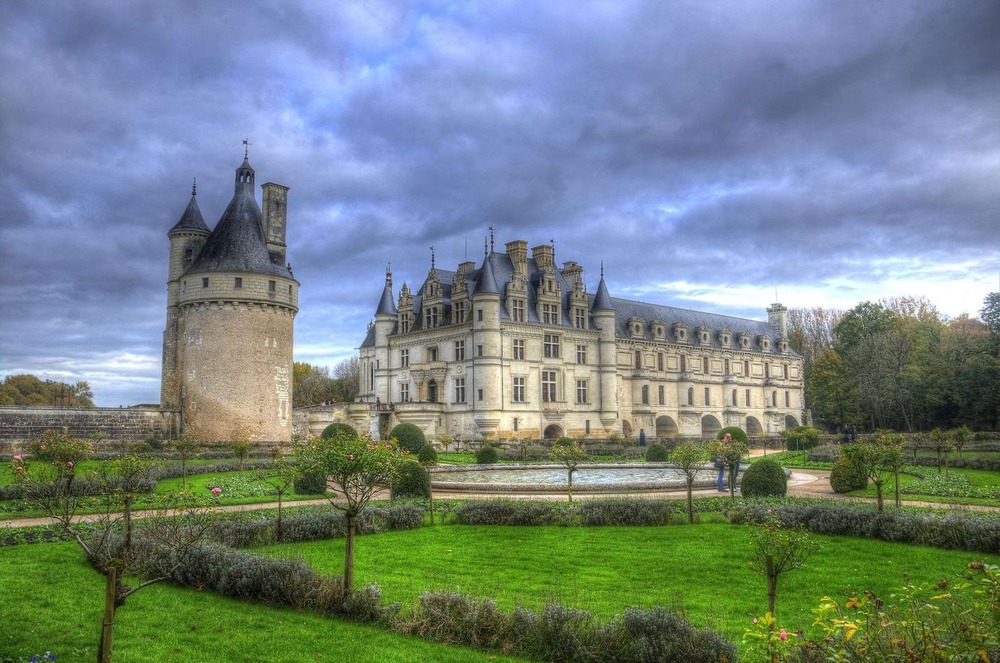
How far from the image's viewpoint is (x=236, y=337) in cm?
3709

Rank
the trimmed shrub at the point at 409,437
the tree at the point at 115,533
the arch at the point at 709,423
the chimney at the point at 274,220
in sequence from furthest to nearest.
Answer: the arch at the point at 709,423
the chimney at the point at 274,220
the trimmed shrub at the point at 409,437
the tree at the point at 115,533

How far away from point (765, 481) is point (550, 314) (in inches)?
1216

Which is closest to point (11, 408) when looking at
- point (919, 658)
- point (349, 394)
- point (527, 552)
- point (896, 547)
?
point (527, 552)

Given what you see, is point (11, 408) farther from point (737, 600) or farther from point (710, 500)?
point (737, 600)

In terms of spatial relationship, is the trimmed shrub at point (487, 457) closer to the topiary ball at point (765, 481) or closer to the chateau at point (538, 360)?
the chateau at point (538, 360)

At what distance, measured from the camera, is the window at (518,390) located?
47.5m

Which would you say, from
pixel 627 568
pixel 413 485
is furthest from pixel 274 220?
pixel 627 568

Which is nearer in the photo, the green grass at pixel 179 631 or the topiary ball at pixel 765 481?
the green grass at pixel 179 631

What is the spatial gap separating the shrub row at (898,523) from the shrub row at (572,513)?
1704 millimetres

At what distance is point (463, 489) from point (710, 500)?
782 cm

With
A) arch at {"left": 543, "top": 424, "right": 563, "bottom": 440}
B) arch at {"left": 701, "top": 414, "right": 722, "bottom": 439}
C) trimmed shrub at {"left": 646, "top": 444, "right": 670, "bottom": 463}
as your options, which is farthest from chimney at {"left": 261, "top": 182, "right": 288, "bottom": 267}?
arch at {"left": 701, "top": 414, "right": 722, "bottom": 439}

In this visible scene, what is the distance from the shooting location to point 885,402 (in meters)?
58.4

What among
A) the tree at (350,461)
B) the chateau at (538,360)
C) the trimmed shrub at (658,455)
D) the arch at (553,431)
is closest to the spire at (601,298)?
the chateau at (538,360)

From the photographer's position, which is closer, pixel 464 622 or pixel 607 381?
pixel 464 622
